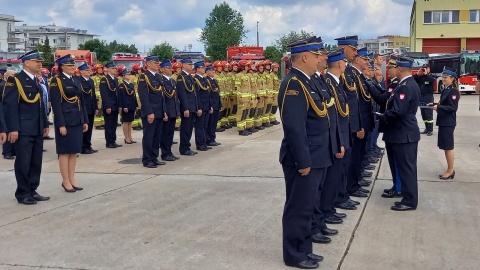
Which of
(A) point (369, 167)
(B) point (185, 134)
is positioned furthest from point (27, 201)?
(A) point (369, 167)

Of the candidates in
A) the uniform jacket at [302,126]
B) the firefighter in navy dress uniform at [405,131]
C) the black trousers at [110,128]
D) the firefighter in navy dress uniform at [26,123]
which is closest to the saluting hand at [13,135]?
the firefighter in navy dress uniform at [26,123]

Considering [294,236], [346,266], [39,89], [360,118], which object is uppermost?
[39,89]

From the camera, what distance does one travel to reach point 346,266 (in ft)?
15.6

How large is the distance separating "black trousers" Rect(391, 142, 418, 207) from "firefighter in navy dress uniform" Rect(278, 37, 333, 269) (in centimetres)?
222

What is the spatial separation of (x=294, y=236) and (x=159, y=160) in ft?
20.2

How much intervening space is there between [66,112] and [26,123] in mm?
593

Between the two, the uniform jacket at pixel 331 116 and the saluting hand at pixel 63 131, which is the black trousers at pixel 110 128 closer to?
the saluting hand at pixel 63 131

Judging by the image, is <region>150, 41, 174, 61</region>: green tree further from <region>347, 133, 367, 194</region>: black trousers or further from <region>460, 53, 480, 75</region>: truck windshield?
<region>347, 133, 367, 194</region>: black trousers

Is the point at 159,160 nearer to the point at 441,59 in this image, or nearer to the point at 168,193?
the point at 168,193

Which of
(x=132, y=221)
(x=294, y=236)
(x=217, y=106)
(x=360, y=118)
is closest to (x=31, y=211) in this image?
(x=132, y=221)

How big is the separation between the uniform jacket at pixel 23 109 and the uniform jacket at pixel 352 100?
399 centimetres

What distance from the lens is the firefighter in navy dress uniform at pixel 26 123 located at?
7.10 metres

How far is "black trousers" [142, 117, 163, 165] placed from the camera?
31.7ft

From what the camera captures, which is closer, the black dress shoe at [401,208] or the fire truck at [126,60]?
the black dress shoe at [401,208]
